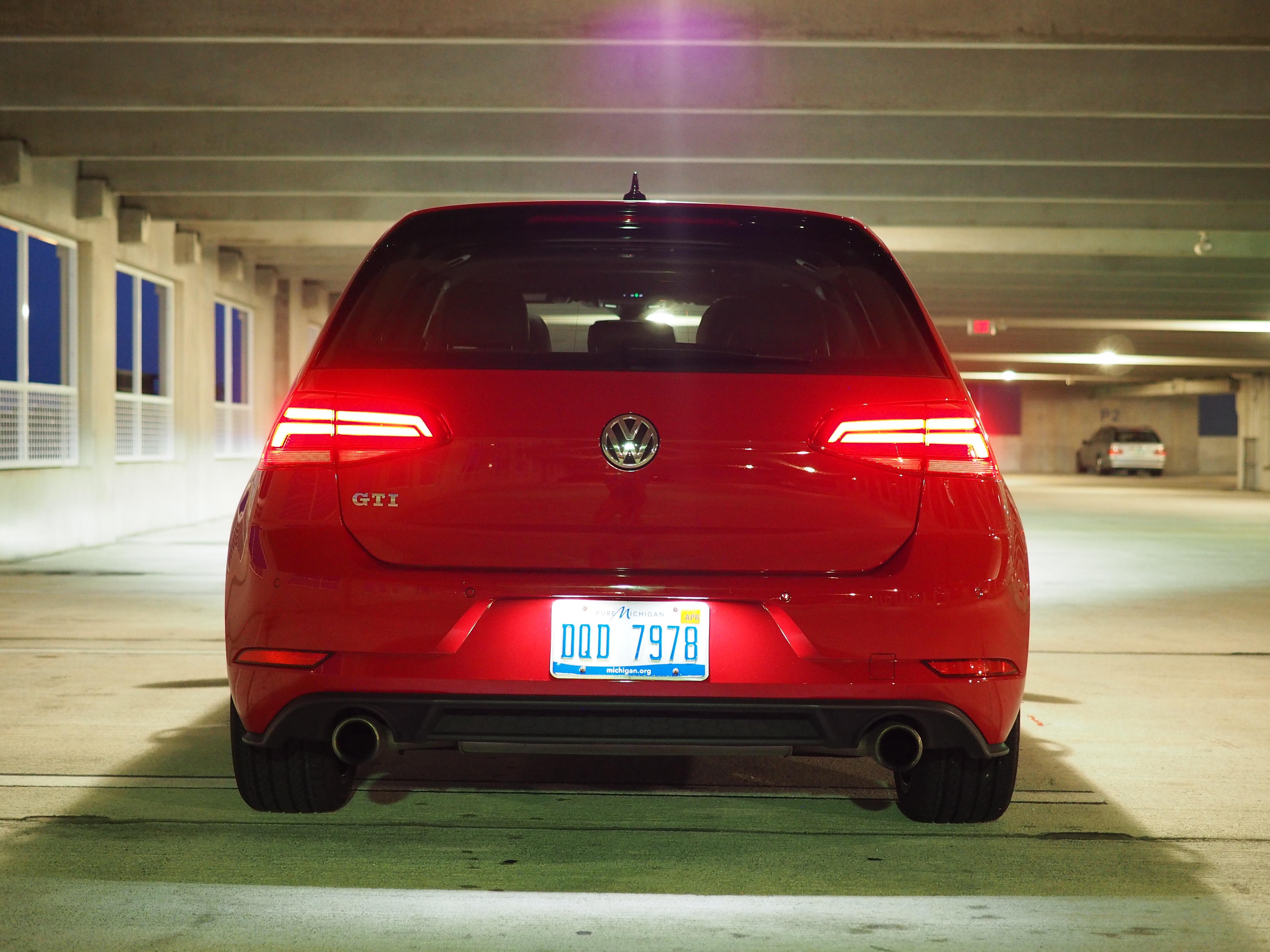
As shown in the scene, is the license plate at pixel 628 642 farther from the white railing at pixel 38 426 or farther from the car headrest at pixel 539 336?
the white railing at pixel 38 426

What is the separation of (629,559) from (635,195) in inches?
55.5

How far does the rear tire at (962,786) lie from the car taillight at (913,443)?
78cm

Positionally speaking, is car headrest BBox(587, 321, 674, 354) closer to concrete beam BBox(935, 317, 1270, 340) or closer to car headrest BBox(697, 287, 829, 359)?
car headrest BBox(697, 287, 829, 359)

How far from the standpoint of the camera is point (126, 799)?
3.78 metres

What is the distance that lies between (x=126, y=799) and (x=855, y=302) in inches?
94.5

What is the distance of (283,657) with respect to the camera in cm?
287

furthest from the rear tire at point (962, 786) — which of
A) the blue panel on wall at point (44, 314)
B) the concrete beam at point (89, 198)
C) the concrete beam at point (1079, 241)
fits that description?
the concrete beam at point (1079, 241)

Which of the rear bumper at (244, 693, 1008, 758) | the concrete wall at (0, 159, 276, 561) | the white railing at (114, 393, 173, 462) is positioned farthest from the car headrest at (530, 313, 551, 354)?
the white railing at (114, 393, 173, 462)

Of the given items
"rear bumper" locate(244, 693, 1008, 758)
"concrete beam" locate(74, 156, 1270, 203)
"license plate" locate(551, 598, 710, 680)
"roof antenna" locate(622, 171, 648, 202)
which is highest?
"concrete beam" locate(74, 156, 1270, 203)

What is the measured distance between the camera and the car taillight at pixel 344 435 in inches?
111

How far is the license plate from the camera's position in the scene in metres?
2.78

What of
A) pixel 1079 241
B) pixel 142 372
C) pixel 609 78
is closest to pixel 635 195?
pixel 609 78

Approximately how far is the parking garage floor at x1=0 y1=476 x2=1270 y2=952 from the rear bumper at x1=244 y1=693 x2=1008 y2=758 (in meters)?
0.36

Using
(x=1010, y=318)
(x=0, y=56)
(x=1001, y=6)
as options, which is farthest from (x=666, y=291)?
(x=1010, y=318)
